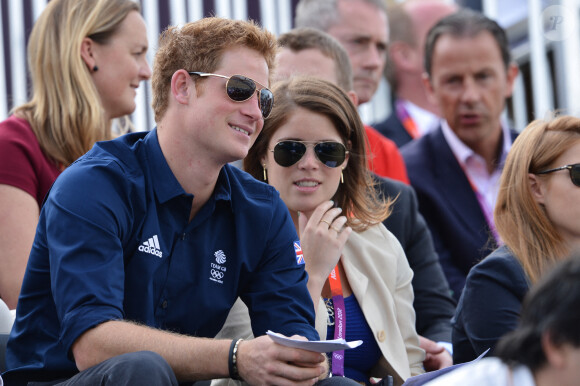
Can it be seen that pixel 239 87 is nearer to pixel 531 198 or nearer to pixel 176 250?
pixel 176 250

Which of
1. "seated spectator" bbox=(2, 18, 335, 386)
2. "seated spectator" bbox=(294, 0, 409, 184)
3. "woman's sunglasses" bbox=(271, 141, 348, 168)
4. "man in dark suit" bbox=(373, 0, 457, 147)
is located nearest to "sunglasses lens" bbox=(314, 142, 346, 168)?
"woman's sunglasses" bbox=(271, 141, 348, 168)

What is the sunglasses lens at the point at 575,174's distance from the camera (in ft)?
11.1

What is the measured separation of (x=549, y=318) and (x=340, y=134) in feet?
6.55

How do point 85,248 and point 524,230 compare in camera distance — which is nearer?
point 85,248

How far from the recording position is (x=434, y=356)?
373 centimetres

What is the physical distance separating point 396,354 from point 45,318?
54.4 inches

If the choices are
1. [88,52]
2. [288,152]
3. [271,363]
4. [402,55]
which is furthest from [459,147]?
[271,363]

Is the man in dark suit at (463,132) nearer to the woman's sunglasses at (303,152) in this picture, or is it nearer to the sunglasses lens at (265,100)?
the woman's sunglasses at (303,152)

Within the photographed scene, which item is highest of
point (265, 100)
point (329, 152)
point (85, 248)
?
point (265, 100)

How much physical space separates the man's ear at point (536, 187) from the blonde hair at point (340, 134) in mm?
575

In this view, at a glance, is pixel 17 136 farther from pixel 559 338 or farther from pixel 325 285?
pixel 559 338

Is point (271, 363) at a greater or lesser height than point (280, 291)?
lesser

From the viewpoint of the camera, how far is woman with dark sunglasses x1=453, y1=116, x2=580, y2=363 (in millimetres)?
3188

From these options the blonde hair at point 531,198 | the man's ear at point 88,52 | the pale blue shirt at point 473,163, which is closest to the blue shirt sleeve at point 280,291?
the blonde hair at point 531,198
